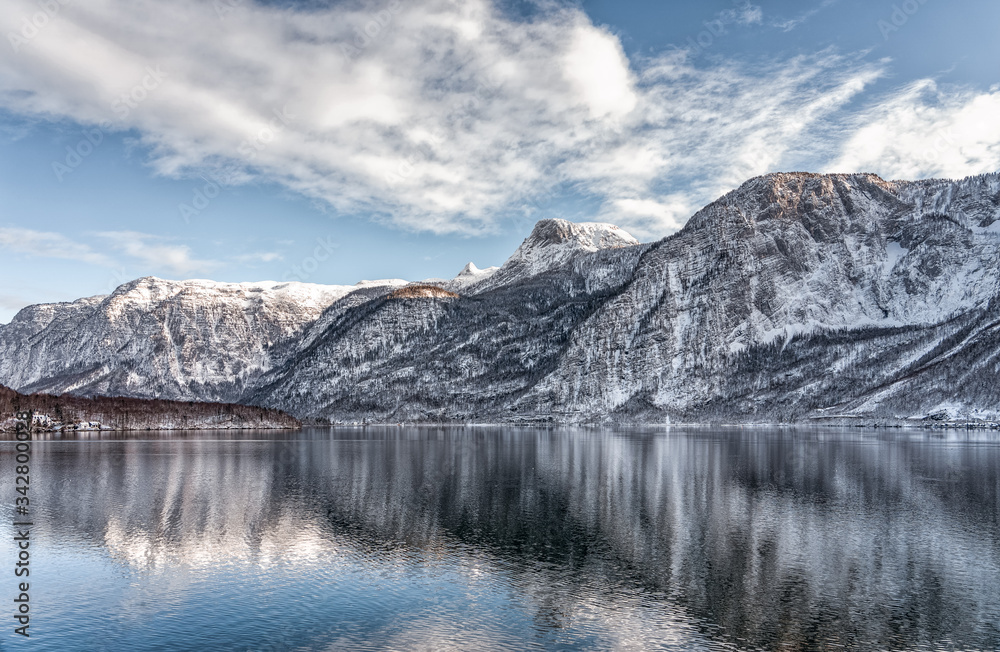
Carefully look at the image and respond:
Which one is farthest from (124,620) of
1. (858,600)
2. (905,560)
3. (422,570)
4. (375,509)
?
(905,560)

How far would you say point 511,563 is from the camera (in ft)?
155

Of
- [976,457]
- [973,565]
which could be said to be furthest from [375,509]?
→ [976,457]

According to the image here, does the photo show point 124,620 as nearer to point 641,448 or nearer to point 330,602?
point 330,602

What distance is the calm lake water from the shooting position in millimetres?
34438

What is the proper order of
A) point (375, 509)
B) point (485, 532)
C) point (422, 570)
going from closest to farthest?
point (422, 570) < point (485, 532) < point (375, 509)

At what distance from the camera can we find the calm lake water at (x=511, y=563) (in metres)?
34.4

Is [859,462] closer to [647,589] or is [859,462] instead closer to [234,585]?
[647,589]

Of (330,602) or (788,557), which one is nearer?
(330,602)

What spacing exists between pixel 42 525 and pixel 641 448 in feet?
395

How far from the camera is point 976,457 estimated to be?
121 meters

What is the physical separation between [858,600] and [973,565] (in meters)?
12.9

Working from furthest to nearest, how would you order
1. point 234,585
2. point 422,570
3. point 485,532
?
point 485,532 → point 422,570 → point 234,585

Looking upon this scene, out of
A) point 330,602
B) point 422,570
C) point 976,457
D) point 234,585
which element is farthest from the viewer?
point 976,457

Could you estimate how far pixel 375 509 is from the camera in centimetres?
6875
